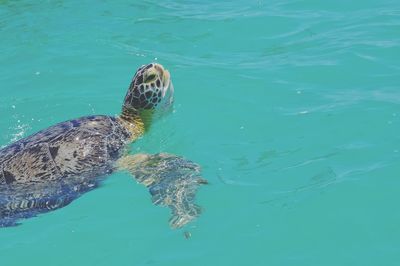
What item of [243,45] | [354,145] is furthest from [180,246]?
[243,45]

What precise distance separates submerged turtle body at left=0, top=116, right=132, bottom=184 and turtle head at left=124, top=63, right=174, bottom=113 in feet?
1.99

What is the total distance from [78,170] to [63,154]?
177 mm

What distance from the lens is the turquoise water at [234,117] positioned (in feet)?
15.9

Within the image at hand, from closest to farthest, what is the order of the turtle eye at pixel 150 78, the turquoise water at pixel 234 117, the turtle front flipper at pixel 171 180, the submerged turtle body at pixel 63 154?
the turquoise water at pixel 234 117 < the turtle front flipper at pixel 171 180 < the submerged turtle body at pixel 63 154 < the turtle eye at pixel 150 78

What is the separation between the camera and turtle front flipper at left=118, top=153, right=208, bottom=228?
5.03 metres

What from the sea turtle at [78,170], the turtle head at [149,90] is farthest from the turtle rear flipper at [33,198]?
the turtle head at [149,90]

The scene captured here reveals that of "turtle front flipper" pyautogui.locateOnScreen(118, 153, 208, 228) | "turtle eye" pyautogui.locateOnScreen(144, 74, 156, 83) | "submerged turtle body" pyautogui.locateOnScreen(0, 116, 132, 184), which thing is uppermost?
"turtle eye" pyautogui.locateOnScreen(144, 74, 156, 83)

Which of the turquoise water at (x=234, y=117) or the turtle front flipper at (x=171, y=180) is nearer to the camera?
the turquoise water at (x=234, y=117)

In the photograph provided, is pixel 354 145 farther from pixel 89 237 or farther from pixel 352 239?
pixel 89 237

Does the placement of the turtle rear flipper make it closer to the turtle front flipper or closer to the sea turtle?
the sea turtle

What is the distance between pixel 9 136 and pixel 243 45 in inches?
128

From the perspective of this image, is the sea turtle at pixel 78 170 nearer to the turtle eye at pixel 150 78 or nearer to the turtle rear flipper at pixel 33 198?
the turtle rear flipper at pixel 33 198

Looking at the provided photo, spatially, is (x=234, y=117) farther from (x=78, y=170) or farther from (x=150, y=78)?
(x=78, y=170)

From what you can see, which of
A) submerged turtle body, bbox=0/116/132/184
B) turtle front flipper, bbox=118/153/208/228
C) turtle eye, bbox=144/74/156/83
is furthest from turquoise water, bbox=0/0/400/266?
turtle eye, bbox=144/74/156/83
